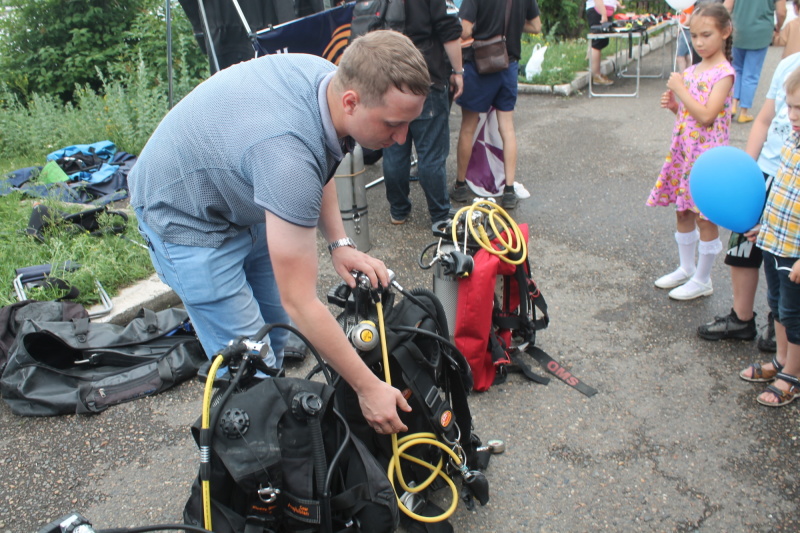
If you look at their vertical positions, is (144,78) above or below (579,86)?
above

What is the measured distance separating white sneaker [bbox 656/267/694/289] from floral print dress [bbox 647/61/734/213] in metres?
0.45

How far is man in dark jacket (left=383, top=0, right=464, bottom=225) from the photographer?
4094 millimetres

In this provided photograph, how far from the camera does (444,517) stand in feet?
7.15

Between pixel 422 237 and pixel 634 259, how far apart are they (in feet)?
4.90

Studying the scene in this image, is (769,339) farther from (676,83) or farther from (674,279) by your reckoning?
(676,83)

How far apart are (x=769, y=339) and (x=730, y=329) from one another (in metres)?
0.18

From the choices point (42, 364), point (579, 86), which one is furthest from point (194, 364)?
point (579, 86)

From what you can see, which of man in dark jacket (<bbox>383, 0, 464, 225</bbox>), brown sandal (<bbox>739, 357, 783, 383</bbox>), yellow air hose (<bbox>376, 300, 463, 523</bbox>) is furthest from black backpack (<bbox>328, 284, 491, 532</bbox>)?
man in dark jacket (<bbox>383, 0, 464, 225</bbox>)

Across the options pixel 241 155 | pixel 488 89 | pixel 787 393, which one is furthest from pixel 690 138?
pixel 241 155

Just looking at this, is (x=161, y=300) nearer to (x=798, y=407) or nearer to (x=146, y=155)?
(x=146, y=155)

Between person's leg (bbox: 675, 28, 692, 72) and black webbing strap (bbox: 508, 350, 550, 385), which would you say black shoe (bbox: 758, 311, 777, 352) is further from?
person's leg (bbox: 675, 28, 692, 72)

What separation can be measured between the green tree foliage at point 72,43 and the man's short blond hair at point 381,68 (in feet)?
22.6

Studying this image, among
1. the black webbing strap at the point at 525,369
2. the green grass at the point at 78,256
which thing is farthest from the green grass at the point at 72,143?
the black webbing strap at the point at 525,369

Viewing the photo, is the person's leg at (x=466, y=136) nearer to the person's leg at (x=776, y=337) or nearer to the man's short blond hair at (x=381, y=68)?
the person's leg at (x=776, y=337)
